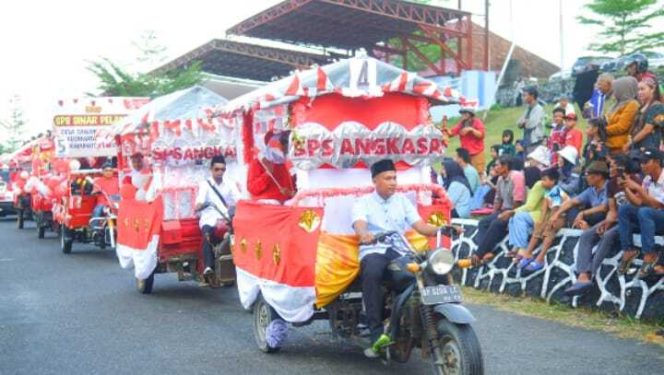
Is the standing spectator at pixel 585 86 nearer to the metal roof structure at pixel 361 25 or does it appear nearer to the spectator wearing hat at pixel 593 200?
the spectator wearing hat at pixel 593 200

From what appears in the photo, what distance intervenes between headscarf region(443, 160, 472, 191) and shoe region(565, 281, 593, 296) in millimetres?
4775

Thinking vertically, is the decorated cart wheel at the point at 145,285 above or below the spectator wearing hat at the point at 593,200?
below

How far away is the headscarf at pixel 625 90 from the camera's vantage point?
975 cm

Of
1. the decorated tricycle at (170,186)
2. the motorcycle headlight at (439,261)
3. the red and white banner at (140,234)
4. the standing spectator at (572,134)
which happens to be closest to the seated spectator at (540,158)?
the standing spectator at (572,134)

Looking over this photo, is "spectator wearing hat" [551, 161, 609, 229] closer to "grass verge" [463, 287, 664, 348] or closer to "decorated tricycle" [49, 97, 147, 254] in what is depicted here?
"grass verge" [463, 287, 664, 348]

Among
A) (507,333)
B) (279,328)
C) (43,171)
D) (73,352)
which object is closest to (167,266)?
(73,352)

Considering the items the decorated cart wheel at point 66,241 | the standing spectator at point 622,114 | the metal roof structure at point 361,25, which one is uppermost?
the metal roof structure at point 361,25

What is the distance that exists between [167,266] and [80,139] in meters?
7.90

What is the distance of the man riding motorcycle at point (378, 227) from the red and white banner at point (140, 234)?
4.83 m

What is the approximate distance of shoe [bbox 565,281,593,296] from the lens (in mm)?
8765

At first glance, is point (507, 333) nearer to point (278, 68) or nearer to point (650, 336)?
point (650, 336)

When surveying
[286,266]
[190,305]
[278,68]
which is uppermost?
[278,68]

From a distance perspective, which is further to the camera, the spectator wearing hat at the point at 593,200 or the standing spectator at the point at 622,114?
the standing spectator at the point at 622,114

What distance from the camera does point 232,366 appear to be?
7.23 m
